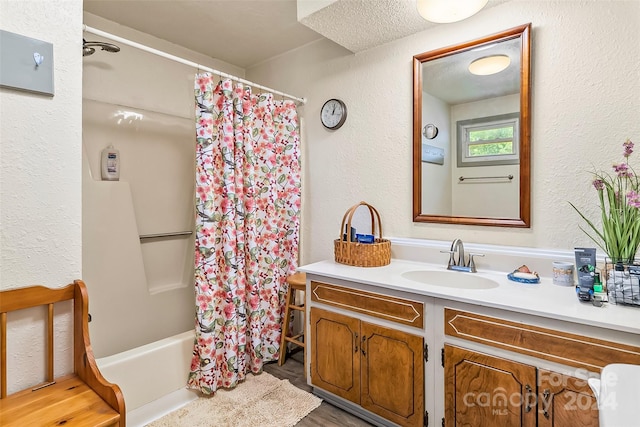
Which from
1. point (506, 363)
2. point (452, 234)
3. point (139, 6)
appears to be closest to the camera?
point (506, 363)

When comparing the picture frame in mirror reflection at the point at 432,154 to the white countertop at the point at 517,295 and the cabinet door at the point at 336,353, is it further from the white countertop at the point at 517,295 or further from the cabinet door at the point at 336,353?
the cabinet door at the point at 336,353

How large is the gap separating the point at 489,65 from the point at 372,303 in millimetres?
1491

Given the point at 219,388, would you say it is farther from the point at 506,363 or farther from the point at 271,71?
the point at 271,71

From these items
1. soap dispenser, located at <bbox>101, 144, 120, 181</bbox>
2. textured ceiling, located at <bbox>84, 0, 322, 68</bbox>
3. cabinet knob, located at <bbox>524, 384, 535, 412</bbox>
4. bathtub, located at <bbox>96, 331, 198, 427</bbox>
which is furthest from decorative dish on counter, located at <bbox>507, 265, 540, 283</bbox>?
soap dispenser, located at <bbox>101, 144, 120, 181</bbox>

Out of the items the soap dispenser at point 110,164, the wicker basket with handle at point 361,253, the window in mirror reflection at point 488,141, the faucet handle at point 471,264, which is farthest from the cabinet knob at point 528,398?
the soap dispenser at point 110,164

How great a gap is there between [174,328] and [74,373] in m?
1.39

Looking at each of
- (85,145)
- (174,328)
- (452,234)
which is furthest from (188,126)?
(452,234)

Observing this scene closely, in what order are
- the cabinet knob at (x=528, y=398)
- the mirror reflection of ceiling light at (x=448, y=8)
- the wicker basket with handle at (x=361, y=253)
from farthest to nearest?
the wicker basket with handle at (x=361, y=253)
the mirror reflection of ceiling light at (x=448, y=8)
the cabinet knob at (x=528, y=398)

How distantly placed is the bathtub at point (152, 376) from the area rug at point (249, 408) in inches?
3.0

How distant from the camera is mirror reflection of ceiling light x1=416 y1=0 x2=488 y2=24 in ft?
4.76

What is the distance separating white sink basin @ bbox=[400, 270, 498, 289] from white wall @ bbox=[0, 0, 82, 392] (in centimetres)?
157

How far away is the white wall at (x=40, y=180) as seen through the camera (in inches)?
41.3

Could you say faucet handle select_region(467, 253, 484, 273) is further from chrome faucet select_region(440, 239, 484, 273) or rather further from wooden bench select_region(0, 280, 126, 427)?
wooden bench select_region(0, 280, 126, 427)

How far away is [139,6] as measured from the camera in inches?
84.9
